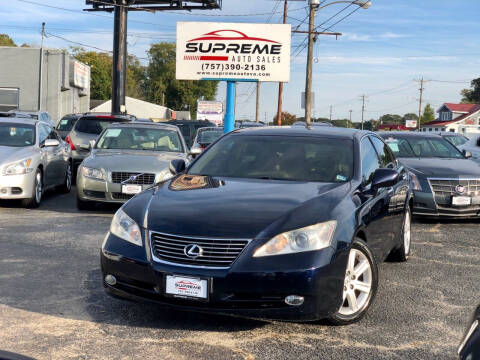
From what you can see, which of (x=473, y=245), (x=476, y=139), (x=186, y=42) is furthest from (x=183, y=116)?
(x=473, y=245)

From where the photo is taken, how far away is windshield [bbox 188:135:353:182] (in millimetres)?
5562

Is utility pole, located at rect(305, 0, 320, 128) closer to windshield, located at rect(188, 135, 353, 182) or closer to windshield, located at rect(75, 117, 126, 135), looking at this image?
windshield, located at rect(75, 117, 126, 135)

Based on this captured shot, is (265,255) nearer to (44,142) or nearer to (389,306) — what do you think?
(389,306)

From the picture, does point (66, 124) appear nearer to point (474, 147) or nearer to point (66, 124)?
point (66, 124)

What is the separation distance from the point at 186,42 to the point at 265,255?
17.1m

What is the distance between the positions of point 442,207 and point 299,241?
6.13m

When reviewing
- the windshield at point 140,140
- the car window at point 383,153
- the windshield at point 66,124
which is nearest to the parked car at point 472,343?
the car window at point 383,153

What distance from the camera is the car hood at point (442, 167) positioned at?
9.98m

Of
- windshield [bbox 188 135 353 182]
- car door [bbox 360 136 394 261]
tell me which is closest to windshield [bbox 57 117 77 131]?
windshield [bbox 188 135 353 182]

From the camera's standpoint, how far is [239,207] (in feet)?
15.1

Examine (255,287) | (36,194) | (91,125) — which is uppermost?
(91,125)

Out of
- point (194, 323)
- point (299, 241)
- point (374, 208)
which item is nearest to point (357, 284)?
point (299, 241)

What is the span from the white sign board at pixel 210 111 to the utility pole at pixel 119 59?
1227cm

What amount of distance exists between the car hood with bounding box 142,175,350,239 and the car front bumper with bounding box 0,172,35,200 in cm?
561
